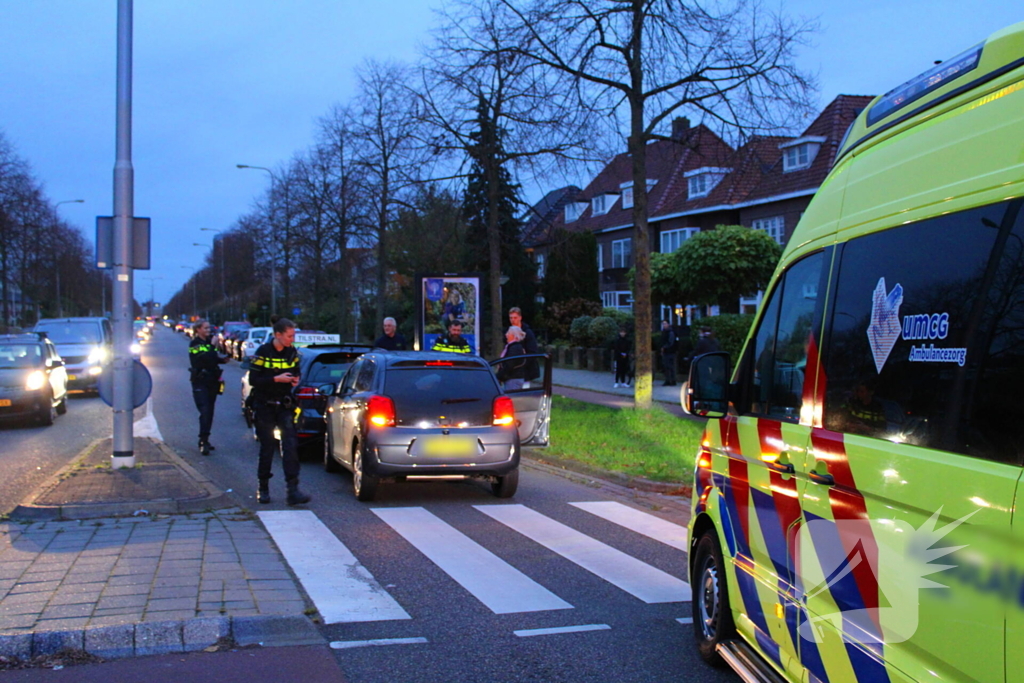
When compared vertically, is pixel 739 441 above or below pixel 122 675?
above

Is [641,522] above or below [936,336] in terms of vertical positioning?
below

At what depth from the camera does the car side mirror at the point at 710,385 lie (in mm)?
4371

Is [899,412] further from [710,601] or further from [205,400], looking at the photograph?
[205,400]

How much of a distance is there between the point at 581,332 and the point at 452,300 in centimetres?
1589

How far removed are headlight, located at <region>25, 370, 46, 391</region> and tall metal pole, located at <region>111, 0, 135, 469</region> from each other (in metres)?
7.50

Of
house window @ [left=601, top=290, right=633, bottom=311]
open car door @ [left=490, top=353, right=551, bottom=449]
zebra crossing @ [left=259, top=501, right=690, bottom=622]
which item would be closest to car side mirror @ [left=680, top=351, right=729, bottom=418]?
zebra crossing @ [left=259, top=501, right=690, bottom=622]

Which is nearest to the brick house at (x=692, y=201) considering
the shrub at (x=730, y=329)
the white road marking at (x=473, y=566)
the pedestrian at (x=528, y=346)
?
the shrub at (x=730, y=329)

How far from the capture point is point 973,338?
255cm

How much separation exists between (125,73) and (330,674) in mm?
7632

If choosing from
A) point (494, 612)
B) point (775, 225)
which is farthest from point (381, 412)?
point (775, 225)

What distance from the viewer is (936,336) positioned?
8.93 feet

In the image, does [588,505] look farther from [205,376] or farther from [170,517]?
[205,376]

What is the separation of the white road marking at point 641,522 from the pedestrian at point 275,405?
2.81 metres

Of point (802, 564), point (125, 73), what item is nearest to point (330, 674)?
point (802, 564)
